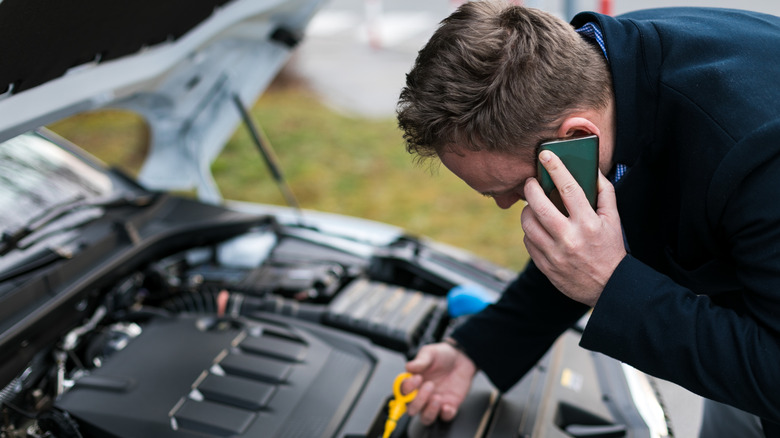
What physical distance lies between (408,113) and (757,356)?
0.59 meters

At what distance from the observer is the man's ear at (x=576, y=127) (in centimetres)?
95

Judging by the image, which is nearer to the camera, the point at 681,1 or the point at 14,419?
the point at 14,419

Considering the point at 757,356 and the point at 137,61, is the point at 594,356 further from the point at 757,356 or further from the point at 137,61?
the point at 137,61

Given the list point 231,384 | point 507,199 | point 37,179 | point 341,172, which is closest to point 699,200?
point 507,199

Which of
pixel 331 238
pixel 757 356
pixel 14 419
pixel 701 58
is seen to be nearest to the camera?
pixel 757 356

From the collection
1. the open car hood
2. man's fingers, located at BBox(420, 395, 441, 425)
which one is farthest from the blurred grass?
man's fingers, located at BBox(420, 395, 441, 425)

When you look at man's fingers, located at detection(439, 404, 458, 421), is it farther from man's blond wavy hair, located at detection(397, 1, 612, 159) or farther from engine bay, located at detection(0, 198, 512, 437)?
man's blond wavy hair, located at detection(397, 1, 612, 159)

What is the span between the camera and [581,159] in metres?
0.95

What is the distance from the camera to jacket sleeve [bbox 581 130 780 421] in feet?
2.72

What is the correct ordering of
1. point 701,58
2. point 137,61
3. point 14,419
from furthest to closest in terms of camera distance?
1. point 137,61
2. point 14,419
3. point 701,58

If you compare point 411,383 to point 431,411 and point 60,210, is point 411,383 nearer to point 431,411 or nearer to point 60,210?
point 431,411

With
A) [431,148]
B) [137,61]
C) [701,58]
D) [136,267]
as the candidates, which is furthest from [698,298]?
[136,267]

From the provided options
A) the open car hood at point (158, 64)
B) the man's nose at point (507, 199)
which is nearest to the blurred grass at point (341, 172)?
the open car hood at point (158, 64)

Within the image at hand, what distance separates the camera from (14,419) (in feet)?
4.30
